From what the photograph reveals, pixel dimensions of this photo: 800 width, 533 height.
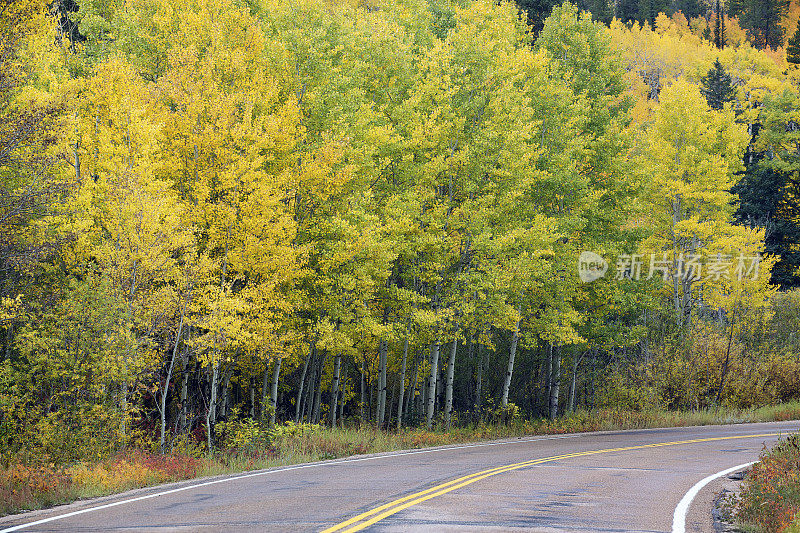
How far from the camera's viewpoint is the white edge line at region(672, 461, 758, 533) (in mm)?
8742

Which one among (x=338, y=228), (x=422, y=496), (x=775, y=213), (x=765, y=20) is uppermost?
(x=765, y=20)

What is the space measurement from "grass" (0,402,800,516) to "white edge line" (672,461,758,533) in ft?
27.0

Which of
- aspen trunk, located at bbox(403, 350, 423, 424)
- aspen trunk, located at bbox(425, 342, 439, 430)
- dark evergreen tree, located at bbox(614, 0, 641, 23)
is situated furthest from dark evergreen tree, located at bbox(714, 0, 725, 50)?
aspen trunk, located at bbox(425, 342, 439, 430)

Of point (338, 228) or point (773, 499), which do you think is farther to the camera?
point (338, 228)

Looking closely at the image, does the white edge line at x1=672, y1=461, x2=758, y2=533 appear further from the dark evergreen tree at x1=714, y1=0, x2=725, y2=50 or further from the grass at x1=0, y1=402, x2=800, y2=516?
the dark evergreen tree at x1=714, y1=0, x2=725, y2=50

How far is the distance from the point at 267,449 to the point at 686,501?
1005cm

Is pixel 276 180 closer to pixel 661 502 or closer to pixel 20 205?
pixel 20 205

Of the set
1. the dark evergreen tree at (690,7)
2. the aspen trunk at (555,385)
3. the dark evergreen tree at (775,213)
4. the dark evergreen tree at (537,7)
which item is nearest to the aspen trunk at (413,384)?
the aspen trunk at (555,385)

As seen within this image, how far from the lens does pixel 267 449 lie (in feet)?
55.4

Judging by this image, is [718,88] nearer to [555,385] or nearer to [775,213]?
[775,213]

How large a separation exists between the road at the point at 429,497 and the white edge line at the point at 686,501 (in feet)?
0.38

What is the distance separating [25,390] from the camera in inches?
601

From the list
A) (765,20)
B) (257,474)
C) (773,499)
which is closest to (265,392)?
(257,474)

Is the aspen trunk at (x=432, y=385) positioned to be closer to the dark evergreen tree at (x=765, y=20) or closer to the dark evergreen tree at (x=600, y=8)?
the dark evergreen tree at (x=600, y=8)
